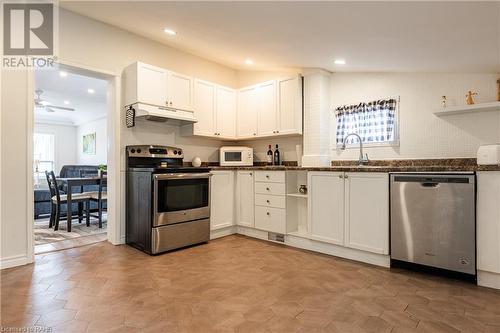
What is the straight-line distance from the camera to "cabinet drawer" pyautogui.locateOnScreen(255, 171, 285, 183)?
3610 millimetres

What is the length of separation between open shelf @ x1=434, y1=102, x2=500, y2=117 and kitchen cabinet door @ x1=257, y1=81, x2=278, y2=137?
2041 millimetres

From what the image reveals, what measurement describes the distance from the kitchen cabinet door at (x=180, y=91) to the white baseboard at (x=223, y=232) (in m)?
1.76

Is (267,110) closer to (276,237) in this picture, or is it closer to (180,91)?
(180,91)

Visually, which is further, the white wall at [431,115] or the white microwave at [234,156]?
the white microwave at [234,156]

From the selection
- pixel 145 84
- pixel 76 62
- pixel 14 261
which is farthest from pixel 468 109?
pixel 14 261

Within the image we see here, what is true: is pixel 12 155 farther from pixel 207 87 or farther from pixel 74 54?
pixel 207 87

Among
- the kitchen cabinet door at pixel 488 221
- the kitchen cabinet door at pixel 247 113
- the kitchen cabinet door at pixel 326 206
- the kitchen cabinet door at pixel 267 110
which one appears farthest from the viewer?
the kitchen cabinet door at pixel 247 113

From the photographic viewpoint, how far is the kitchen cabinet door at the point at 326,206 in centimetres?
304

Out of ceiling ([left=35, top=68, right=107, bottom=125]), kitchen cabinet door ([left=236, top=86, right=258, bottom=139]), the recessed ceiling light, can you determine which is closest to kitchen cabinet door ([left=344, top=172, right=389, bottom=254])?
kitchen cabinet door ([left=236, top=86, right=258, bottom=139])

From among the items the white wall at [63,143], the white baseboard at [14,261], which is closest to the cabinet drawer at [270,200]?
the white baseboard at [14,261]

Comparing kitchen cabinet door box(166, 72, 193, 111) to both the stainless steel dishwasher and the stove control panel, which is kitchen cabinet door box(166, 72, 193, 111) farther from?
the stainless steel dishwasher

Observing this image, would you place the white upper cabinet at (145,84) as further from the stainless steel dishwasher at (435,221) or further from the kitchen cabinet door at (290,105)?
the stainless steel dishwasher at (435,221)

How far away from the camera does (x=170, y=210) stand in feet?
10.8

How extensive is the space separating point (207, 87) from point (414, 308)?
363 centimetres
